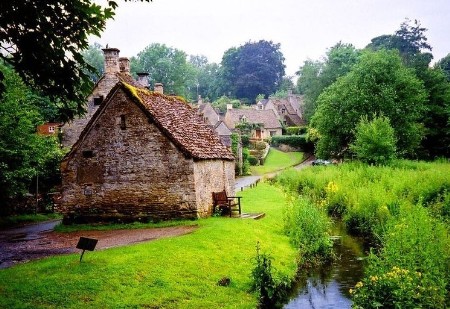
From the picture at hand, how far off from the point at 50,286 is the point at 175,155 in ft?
34.2

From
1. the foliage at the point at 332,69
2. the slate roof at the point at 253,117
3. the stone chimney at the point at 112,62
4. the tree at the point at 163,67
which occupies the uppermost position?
the tree at the point at 163,67

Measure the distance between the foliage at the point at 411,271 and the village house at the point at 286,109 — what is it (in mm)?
84958

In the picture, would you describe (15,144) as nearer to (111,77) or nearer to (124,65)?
(111,77)

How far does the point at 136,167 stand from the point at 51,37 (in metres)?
13.4

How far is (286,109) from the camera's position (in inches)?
4013

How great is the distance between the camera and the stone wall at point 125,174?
2108 cm

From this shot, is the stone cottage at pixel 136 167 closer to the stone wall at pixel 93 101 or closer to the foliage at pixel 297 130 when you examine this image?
the stone wall at pixel 93 101

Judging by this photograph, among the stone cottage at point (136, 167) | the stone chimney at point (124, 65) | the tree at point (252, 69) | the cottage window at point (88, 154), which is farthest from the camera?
the tree at point (252, 69)

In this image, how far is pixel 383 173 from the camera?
31141 mm

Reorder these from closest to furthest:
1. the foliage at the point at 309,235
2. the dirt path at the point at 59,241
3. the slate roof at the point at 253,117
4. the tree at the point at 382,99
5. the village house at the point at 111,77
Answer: the dirt path at the point at 59,241 < the foliage at the point at 309,235 < the village house at the point at 111,77 < the tree at the point at 382,99 < the slate roof at the point at 253,117

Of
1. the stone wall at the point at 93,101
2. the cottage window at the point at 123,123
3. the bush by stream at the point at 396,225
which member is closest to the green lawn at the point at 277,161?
the bush by stream at the point at 396,225

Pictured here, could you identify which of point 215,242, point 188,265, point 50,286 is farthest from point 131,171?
point 50,286

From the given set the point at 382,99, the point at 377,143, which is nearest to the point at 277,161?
the point at 382,99

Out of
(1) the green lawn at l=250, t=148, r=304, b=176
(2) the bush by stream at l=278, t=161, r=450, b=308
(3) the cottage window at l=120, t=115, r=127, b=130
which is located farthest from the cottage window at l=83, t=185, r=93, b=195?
(1) the green lawn at l=250, t=148, r=304, b=176
